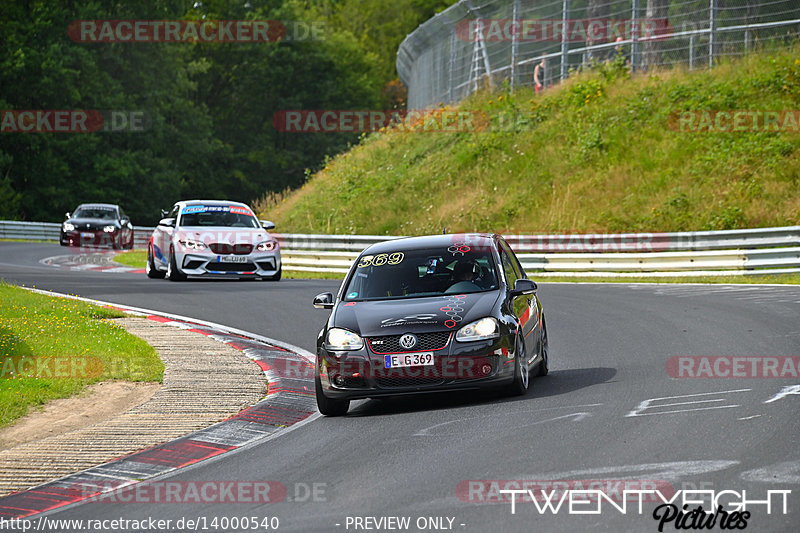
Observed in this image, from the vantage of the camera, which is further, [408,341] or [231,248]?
[231,248]

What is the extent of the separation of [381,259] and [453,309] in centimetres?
143

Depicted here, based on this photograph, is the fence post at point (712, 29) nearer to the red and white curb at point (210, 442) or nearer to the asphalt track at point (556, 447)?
the asphalt track at point (556, 447)

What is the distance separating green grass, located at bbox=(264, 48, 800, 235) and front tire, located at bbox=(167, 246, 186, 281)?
10397 mm

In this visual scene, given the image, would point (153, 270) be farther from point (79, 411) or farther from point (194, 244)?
point (79, 411)

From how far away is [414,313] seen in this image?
10.2m

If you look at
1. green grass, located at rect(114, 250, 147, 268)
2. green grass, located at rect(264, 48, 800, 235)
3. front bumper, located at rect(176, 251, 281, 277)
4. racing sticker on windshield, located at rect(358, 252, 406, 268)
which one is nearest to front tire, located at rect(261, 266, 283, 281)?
front bumper, located at rect(176, 251, 281, 277)

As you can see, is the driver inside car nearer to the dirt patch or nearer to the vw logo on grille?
the vw logo on grille

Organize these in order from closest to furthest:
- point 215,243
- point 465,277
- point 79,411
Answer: point 79,411
point 465,277
point 215,243

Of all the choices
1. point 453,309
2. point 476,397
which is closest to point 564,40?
point 476,397

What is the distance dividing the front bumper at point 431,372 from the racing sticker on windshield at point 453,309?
18 centimetres

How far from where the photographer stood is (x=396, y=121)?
44188 millimetres

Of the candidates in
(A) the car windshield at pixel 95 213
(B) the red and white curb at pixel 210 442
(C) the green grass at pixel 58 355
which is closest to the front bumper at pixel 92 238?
(A) the car windshield at pixel 95 213

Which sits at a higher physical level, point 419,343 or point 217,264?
point 217,264

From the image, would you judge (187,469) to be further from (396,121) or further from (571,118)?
(396,121)
